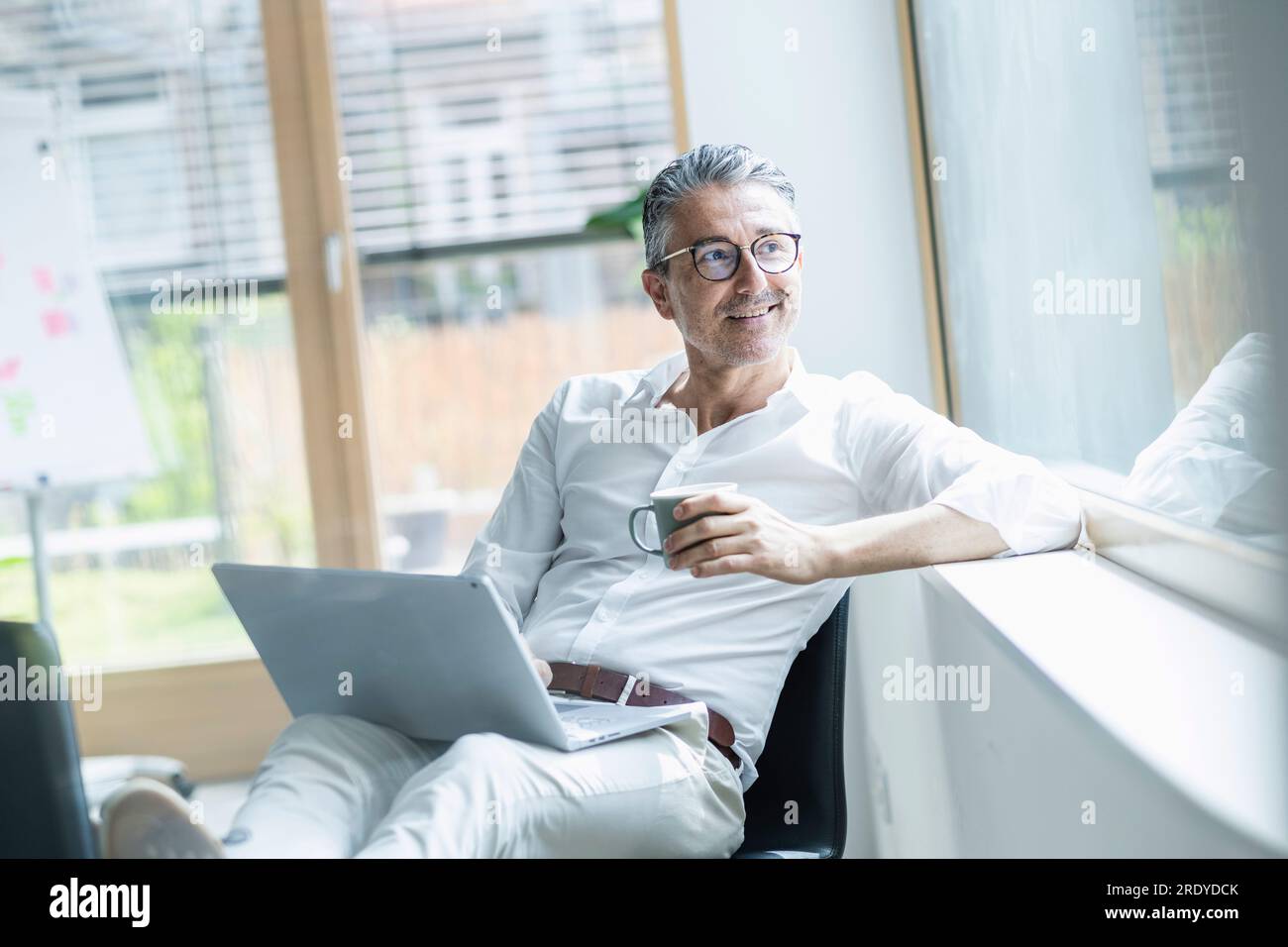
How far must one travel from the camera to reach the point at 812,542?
4.66ft

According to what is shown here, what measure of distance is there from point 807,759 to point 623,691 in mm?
255

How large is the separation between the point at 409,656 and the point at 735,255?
2.46 ft

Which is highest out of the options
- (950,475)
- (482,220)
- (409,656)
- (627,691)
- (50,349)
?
(482,220)

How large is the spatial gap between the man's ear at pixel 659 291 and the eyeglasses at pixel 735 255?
0.13 meters

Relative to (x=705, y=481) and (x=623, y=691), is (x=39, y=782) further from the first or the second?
(x=705, y=481)

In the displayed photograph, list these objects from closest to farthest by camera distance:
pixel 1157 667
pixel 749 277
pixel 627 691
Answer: pixel 1157 667 < pixel 627 691 < pixel 749 277

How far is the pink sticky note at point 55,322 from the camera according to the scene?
10.8 feet

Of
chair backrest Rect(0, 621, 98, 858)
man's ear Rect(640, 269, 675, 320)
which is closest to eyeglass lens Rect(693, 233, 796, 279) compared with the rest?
man's ear Rect(640, 269, 675, 320)

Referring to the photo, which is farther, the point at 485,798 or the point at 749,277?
the point at 749,277

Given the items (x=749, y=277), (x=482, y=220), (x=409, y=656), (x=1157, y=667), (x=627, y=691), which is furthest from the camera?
(x=482, y=220)

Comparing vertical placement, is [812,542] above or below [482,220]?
below

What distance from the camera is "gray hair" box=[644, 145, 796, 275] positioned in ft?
5.67

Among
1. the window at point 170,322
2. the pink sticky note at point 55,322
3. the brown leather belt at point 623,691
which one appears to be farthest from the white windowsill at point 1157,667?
the pink sticky note at point 55,322

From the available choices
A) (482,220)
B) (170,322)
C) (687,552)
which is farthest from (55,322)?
(687,552)
